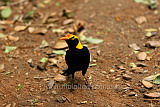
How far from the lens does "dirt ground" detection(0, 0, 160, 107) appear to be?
396cm

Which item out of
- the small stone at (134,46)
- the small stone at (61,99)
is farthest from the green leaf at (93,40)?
the small stone at (61,99)

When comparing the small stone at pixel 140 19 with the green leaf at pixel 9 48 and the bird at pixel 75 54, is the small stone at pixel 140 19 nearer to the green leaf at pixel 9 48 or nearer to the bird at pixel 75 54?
the bird at pixel 75 54

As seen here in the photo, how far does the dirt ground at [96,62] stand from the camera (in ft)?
13.0

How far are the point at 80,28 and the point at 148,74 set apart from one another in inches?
96.8

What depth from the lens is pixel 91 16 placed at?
700 centimetres

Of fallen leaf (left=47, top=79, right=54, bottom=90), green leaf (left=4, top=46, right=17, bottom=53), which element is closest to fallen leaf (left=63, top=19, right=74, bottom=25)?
green leaf (left=4, top=46, right=17, bottom=53)

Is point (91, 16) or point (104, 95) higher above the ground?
point (91, 16)

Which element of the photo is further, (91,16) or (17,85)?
(91,16)

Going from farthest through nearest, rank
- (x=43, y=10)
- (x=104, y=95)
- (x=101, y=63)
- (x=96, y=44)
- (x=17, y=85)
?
1. (x=43, y=10)
2. (x=96, y=44)
3. (x=101, y=63)
4. (x=17, y=85)
5. (x=104, y=95)

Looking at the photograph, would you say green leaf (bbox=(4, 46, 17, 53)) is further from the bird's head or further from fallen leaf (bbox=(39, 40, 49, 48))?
the bird's head

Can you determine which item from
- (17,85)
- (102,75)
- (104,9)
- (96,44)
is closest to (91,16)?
(104,9)

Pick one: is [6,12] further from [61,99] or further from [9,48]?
[61,99]

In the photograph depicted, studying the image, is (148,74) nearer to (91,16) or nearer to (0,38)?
(91,16)

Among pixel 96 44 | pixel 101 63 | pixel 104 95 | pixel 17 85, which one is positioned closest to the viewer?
pixel 104 95
